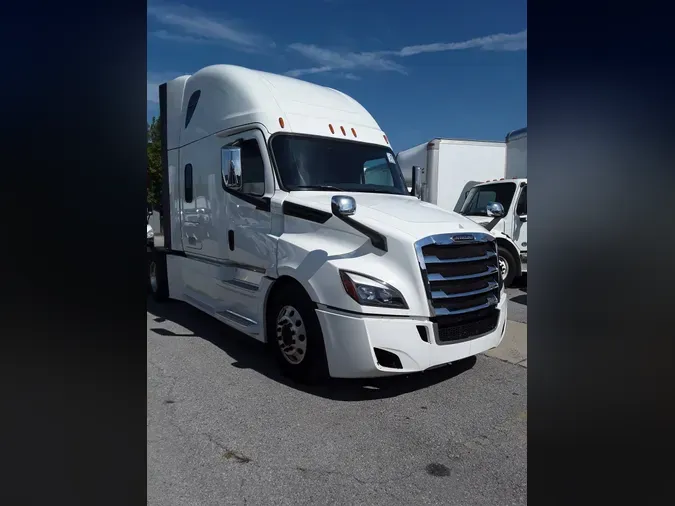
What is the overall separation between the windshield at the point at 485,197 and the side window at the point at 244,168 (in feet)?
17.7

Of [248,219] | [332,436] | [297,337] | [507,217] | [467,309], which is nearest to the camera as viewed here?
[332,436]

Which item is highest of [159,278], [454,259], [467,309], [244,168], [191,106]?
[191,106]

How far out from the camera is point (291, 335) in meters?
3.94

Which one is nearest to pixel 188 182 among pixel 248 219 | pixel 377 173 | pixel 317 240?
pixel 248 219

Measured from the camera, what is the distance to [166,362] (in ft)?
14.9

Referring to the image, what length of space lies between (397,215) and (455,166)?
7.16 m

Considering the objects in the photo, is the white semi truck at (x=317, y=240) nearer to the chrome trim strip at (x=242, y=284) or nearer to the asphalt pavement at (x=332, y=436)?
the chrome trim strip at (x=242, y=284)

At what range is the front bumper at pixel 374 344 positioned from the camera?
3.40m

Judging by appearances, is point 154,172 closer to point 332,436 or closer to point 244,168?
point 244,168
